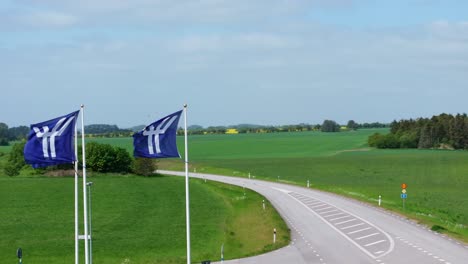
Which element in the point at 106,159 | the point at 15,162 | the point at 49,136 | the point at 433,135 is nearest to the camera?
the point at 49,136

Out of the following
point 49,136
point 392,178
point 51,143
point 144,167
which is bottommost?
point 392,178

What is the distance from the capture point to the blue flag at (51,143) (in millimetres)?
22547

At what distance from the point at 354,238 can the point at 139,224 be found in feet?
53.0

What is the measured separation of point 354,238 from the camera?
40969 millimetres

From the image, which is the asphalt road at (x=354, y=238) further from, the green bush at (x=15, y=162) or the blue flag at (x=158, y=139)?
the green bush at (x=15, y=162)

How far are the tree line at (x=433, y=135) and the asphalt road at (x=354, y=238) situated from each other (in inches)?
5086

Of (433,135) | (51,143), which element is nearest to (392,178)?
(51,143)

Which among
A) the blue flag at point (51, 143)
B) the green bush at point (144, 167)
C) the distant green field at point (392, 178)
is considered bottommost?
the distant green field at point (392, 178)

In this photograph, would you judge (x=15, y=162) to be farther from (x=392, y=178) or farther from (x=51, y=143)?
(x=51, y=143)

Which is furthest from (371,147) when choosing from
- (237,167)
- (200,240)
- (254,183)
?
(200,240)

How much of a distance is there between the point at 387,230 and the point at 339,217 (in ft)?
23.9

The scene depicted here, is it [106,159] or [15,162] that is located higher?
[106,159]

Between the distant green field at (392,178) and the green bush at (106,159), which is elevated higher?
the green bush at (106,159)

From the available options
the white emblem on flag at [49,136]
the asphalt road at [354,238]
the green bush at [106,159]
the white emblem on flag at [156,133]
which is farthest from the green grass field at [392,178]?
the white emblem on flag at [49,136]
